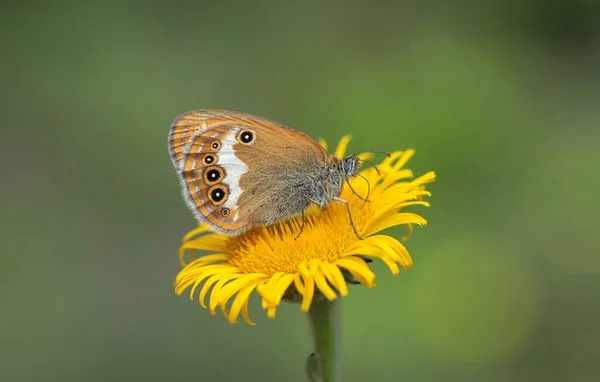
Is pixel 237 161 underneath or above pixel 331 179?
above

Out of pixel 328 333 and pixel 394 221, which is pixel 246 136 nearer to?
pixel 394 221

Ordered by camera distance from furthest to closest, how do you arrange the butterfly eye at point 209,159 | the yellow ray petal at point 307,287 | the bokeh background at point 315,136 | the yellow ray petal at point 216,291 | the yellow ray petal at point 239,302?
the bokeh background at point 315,136 → the butterfly eye at point 209,159 → the yellow ray petal at point 216,291 → the yellow ray petal at point 239,302 → the yellow ray petal at point 307,287

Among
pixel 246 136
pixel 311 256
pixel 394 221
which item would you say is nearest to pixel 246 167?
pixel 246 136

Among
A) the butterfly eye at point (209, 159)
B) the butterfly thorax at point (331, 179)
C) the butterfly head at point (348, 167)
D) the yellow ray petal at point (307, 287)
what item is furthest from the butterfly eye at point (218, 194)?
the yellow ray petal at point (307, 287)

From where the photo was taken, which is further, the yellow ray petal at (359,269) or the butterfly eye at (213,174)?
the butterfly eye at (213,174)

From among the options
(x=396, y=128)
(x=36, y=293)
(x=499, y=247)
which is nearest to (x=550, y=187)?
(x=499, y=247)

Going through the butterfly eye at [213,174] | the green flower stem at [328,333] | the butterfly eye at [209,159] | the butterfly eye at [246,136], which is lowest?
the green flower stem at [328,333]

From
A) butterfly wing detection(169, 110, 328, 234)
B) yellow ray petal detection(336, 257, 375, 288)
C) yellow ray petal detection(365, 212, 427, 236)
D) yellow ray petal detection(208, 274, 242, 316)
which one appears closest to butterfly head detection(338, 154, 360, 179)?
butterfly wing detection(169, 110, 328, 234)

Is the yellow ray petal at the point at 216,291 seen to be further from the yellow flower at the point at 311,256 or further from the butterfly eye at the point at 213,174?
the butterfly eye at the point at 213,174
